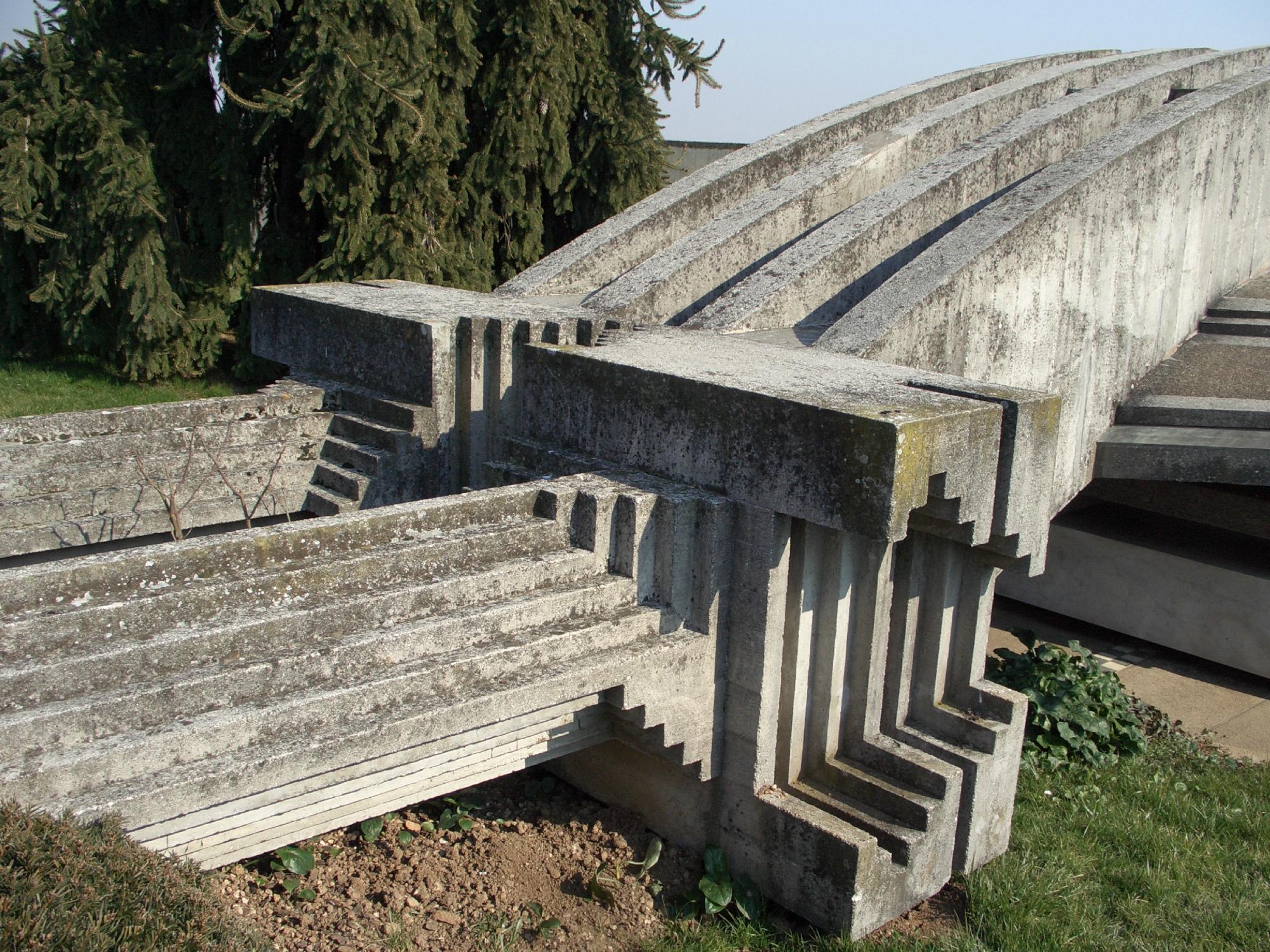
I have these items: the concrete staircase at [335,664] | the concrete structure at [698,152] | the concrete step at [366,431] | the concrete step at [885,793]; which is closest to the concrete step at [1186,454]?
the concrete step at [885,793]

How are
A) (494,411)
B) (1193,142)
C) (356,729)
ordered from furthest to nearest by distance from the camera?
(1193,142), (494,411), (356,729)

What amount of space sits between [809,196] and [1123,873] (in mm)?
4425

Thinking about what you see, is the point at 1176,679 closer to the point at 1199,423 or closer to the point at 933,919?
the point at 1199,423

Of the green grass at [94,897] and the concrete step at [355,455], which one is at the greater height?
the concrete step at [355,455]

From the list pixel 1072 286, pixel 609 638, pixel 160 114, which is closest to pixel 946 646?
pixel 609 638

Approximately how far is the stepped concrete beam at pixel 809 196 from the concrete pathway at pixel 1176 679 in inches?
110

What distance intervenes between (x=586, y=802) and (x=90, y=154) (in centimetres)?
696

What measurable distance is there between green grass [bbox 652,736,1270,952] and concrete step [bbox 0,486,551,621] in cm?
167

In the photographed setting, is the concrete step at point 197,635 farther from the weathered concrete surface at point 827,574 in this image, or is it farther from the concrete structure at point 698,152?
the concrete structure at point 698,152

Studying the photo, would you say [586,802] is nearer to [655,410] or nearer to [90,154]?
[655,410]

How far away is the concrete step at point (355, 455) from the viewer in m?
5.35

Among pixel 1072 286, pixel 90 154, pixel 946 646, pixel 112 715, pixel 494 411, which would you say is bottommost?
pixel 946 646

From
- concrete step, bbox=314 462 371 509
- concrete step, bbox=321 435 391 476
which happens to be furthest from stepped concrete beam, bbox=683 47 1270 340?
concrete step, bbox=314 462 371 509

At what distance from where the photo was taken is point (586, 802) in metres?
4.87
